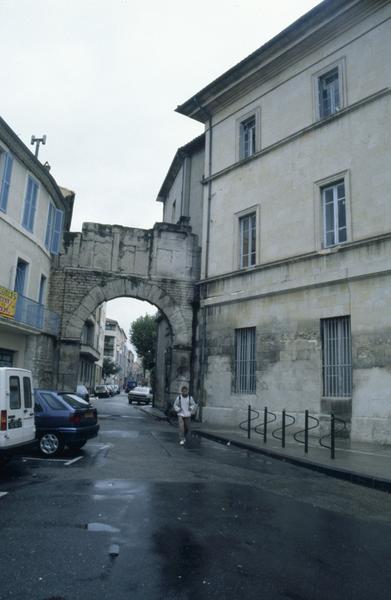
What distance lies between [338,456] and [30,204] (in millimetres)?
13776

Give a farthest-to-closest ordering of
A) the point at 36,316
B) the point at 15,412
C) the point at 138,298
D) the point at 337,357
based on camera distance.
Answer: the point at 138,298
the point at 36,316
the point at 337,357
the point at 15,412

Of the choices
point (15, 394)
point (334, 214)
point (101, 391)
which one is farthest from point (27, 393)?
point (101, 391)

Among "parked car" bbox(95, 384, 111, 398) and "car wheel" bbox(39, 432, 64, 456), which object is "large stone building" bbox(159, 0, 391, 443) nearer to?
"car wheel" bbox(39, 432, 64, 456)

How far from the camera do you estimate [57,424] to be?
9.48 metres

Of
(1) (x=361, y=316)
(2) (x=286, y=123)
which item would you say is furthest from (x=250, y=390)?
(2) (x=286, y=123)

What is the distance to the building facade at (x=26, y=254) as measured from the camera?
15586 mm

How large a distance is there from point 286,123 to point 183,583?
15554mm

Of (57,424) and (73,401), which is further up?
(73,401)

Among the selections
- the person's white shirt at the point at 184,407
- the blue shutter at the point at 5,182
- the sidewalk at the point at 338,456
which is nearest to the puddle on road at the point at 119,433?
the person's white shirt at the point at 184,407

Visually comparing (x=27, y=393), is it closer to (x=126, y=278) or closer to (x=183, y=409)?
(x=183, y=409)

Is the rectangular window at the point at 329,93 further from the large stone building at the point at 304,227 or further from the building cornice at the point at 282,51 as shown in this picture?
the building cornice at the point at 282,51

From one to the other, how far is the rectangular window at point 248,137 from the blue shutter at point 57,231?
7996 millimetres

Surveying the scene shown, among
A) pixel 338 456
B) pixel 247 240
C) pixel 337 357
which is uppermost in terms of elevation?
pixel 247 240

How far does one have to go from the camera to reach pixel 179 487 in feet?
22.3
